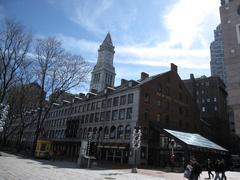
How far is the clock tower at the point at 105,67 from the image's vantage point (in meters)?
100

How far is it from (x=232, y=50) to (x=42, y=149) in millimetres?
32438

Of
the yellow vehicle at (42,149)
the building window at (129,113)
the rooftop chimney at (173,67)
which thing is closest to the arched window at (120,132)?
the building window at (129,113)

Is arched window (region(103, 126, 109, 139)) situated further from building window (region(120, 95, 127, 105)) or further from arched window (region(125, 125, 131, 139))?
building window (region(120, 95, 127, 105))

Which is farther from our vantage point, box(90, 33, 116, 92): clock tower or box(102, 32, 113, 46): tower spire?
box(102, 32, 113, 46): tower spire

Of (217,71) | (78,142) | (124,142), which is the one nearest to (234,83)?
(124,142)

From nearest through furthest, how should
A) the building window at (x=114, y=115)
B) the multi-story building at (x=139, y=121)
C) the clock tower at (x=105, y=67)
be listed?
the multi-story building at (x=139, y=121), the building window at (x=114, y=115), the clock tower at (x=105, y=67)

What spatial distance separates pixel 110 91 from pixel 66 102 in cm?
1953

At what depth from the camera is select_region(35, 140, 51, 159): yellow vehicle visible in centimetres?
3794

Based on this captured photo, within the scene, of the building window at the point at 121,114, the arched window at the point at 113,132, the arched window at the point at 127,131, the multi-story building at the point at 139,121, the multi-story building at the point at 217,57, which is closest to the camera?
the multi-story building at the point at 139,121

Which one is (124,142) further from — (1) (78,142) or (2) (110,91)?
(1) (78,142)

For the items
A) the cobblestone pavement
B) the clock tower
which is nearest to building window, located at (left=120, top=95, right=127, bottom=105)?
the cobblestone pavement

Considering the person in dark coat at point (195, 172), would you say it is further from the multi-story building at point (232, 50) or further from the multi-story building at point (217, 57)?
the multi-story building at point (217, 57)

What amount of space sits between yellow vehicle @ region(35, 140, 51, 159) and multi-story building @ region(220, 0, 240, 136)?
27.9m

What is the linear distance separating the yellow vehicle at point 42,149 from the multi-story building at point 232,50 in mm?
27944
